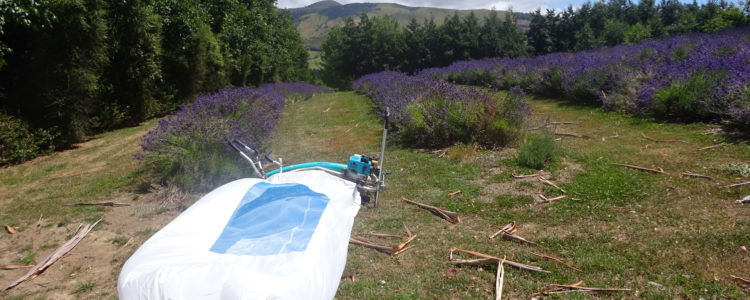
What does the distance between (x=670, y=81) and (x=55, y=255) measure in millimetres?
10555

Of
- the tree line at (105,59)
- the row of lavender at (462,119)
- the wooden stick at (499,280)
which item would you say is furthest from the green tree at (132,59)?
the wooden stick at (499,280)

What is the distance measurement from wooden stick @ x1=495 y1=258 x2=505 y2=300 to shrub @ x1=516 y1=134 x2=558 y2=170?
284cm

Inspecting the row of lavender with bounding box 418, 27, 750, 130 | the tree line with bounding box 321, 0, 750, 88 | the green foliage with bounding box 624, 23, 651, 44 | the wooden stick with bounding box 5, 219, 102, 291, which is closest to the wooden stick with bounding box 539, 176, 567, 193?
the row of lavender with bounding box 418, 27, 750, 130

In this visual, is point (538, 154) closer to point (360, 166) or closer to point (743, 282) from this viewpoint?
point (360, 166)

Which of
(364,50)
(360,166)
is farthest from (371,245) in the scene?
(364,50)

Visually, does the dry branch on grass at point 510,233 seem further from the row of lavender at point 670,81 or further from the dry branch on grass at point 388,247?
the row of lavender at point 670,81

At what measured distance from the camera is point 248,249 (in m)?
2.42

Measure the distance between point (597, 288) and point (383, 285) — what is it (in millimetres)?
1642

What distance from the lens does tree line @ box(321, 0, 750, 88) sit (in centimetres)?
3731

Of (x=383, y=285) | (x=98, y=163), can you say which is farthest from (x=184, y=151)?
(x=98, y=163)

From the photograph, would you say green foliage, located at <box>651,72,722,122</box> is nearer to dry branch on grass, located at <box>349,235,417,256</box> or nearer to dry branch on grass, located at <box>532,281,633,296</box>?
dry branch on grass, located at <box>532,281,633,296</box>

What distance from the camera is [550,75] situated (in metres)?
13.7

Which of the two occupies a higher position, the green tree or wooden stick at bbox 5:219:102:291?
the green tree

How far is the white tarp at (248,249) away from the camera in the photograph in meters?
2.14
